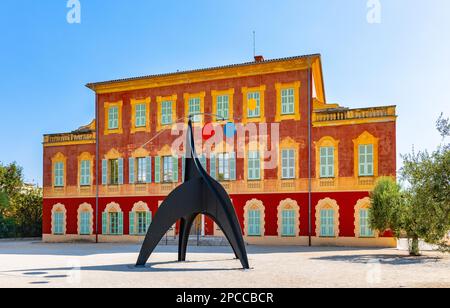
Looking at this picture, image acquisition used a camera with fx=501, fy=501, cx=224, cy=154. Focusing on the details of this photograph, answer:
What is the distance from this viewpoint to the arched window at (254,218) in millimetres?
28625

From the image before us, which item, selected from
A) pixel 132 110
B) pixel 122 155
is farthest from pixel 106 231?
pixel 132 110

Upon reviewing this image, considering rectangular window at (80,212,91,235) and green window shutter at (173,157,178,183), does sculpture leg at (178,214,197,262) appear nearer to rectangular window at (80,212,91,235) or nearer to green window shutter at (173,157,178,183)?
green window shutter at (173,157,178,183)

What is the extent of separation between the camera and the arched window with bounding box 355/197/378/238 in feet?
86.3

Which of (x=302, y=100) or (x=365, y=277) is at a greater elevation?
(x=302, y=100)

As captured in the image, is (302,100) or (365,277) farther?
(302,100)

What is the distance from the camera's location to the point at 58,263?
18.1 m

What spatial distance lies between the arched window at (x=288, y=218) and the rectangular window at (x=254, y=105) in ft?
17.5

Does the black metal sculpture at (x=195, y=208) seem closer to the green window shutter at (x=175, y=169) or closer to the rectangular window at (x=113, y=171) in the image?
the green window shutter at (x=175, y=169)

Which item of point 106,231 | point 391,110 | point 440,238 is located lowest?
point 106,231

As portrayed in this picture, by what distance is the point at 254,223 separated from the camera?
28797 mm

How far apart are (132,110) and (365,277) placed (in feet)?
73.7
